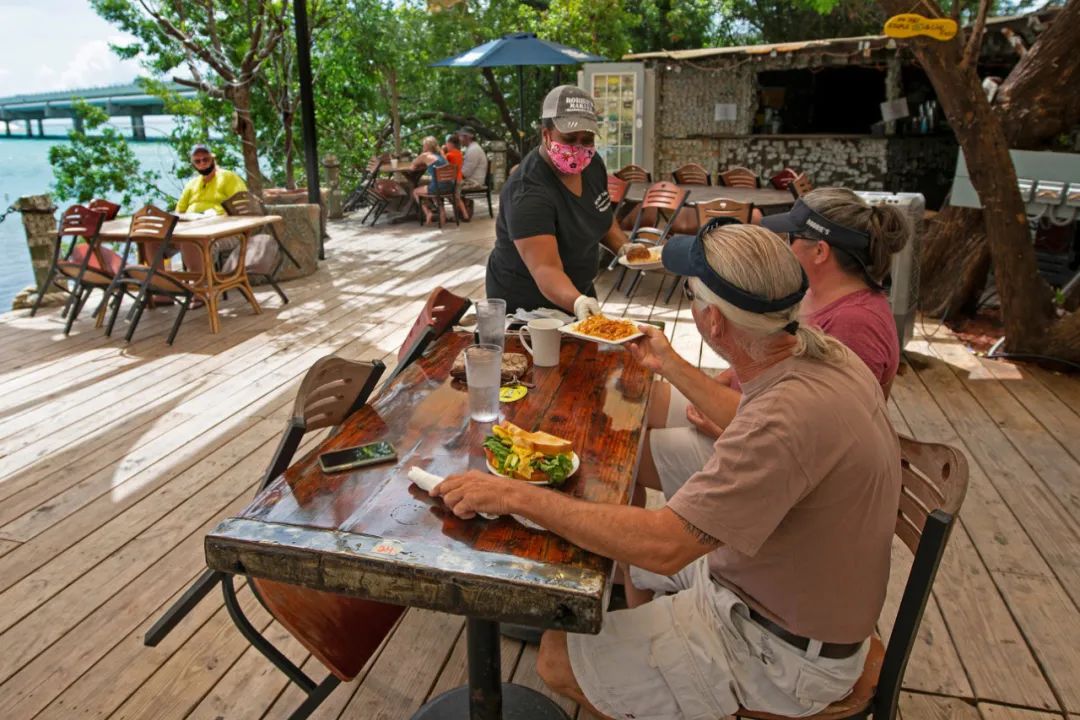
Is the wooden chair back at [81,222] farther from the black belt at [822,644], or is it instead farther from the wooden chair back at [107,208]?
the black belt at [822,644]

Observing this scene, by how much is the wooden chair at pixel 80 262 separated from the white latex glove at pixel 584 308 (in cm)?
467

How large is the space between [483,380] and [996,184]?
4.02 metres

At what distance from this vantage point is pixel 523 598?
1.22m

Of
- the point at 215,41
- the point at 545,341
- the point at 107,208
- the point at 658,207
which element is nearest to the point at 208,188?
the point at 107,208

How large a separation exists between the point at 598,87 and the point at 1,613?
427 inches

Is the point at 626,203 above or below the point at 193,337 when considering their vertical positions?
above

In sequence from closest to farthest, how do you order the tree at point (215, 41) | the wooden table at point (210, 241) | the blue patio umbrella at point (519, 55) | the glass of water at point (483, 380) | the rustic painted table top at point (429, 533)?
the rustic painted table top at point (429, 533) < the glass of water at point (483, 380) < the wooden table at point (210, 241) < the tree at point (215, 41) < the blue patio umbrella at point (519, 55)

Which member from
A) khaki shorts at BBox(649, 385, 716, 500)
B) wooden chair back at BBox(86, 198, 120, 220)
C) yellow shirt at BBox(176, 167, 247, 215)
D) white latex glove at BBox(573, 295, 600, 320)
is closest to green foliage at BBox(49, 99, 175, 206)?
yellow shirt at BBox(176, 167, 247, 215)

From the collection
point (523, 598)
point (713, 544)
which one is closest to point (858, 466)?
point (713, 544)

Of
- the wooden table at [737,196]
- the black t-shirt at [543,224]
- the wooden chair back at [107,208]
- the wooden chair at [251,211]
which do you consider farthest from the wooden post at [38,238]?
the black t-shirt at [543,224]

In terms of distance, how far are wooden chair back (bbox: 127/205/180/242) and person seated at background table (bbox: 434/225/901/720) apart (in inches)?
186

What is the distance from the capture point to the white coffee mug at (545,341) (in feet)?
7.18

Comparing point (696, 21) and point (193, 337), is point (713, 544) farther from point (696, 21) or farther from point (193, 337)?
point (696, 21)

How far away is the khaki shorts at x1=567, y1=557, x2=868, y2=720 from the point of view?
1402 millimetres
